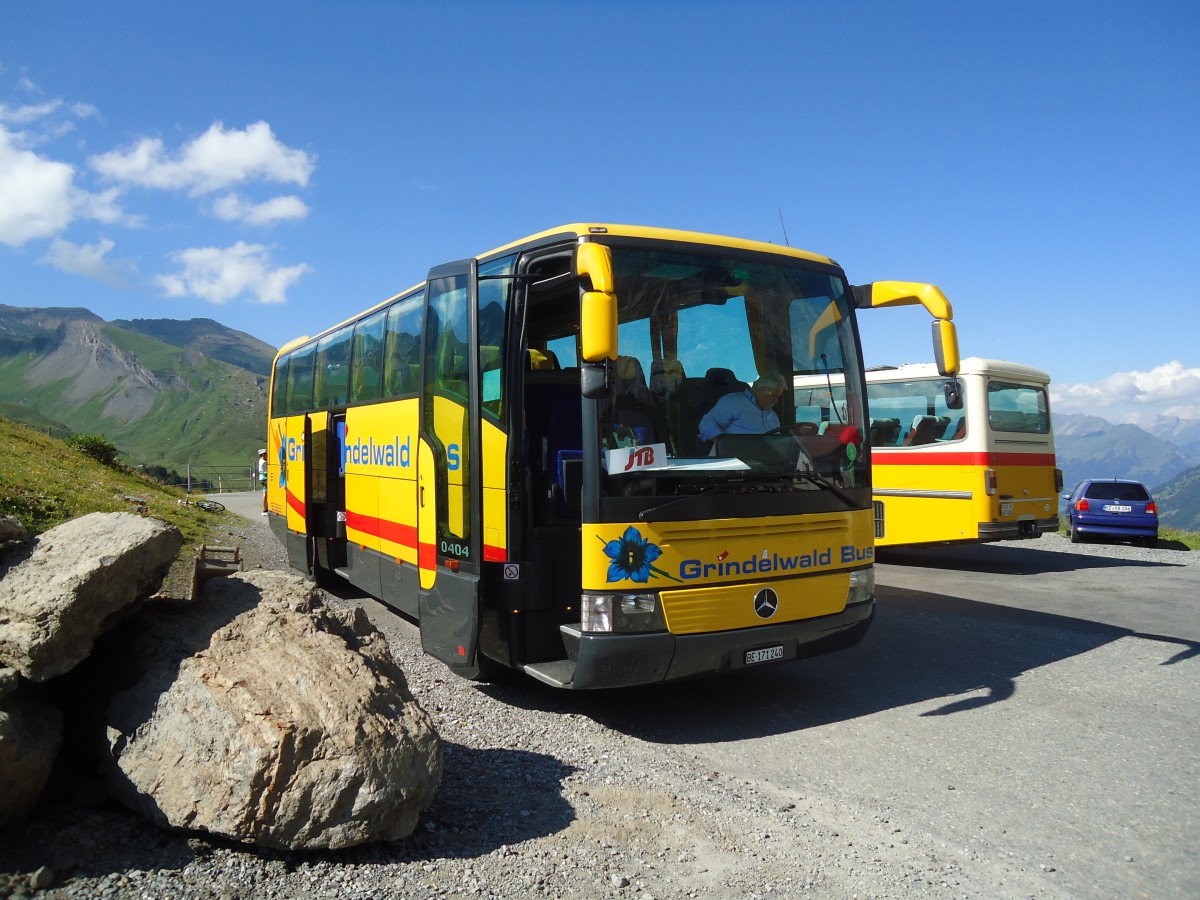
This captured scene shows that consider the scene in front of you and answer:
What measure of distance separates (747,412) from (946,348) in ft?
5.87

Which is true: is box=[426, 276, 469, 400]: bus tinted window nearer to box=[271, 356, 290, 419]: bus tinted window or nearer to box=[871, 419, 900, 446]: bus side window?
box=[271, 356, 290, 419]: bus tinted window

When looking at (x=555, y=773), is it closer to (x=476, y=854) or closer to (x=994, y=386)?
(x=476, y=854)

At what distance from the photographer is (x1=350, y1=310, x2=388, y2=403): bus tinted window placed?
912cm

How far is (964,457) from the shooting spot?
13414 millimetres

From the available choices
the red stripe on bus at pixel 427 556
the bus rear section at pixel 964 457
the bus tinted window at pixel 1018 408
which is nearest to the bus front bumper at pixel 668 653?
the red stripe on bus at pixel 427 556

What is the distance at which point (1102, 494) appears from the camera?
19438mm

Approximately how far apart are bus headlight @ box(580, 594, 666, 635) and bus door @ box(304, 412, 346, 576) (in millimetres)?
5722

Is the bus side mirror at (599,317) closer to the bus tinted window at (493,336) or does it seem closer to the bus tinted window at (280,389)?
the bus tinted window at (493,336)

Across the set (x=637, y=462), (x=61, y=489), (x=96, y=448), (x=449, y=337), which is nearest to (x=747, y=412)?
(x=637, y=462)

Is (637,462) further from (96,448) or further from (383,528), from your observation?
(96,448)

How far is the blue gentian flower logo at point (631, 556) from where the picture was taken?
551 cm

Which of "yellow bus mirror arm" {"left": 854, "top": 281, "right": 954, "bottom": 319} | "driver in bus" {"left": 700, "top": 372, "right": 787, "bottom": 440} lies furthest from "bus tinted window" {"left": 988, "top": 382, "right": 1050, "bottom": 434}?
"driver in bus" {"left": 700, "top": 372, "right": 787, "bottom": 440}

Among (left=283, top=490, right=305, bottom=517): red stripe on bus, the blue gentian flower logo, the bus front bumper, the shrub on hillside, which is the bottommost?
the bus front bumper

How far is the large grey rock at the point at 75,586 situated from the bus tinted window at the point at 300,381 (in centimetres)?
814
